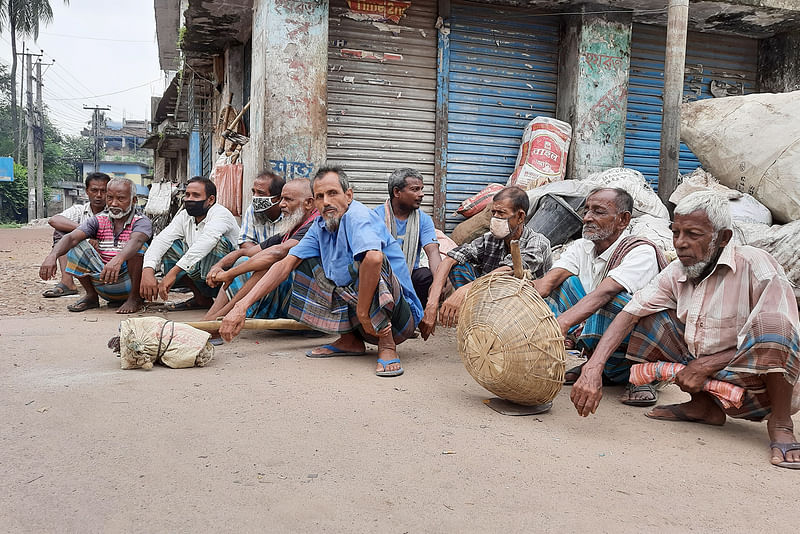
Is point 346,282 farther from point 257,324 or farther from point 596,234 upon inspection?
point 596,234

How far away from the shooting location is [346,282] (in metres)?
3.66

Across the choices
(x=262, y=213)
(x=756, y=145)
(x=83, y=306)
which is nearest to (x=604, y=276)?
(x=262, y=213)

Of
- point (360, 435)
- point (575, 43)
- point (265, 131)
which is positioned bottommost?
point (360, 435)

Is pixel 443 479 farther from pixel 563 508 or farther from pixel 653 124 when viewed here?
pixel 653 124

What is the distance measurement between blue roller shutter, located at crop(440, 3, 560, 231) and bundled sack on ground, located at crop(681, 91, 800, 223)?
1.99 m

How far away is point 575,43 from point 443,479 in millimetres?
6029

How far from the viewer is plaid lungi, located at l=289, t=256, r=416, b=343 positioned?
354cm

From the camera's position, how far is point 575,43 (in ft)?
22.6

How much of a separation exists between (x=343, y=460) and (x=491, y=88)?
5653mm

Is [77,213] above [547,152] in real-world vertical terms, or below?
below

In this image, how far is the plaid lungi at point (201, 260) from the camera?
498 centimetres

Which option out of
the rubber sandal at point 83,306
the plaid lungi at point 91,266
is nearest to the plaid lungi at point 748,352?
the plaid lungi at point 91,266

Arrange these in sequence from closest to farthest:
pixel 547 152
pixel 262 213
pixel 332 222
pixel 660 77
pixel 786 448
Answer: pixel 786 448
pixel 332 222
pixel 262 213
pixel 547 152
pixel 660 77

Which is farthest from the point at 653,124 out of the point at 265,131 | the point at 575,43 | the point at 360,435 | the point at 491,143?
the point at 360,435
